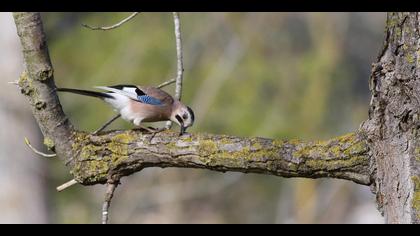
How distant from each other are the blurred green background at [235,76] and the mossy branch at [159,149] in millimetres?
4501

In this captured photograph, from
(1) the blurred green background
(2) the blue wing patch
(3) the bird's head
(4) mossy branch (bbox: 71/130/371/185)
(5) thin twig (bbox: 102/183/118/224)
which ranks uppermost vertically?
(1) the blurred green background

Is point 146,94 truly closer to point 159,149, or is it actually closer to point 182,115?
point 182,115

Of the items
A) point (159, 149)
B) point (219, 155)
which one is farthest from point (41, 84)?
point (219, 155)

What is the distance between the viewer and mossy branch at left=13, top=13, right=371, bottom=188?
275cm

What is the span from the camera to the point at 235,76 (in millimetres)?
8930

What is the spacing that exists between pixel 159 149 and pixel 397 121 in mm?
1020

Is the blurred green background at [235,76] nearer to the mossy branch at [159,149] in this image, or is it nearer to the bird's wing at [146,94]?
the bird's wing at [146,94]

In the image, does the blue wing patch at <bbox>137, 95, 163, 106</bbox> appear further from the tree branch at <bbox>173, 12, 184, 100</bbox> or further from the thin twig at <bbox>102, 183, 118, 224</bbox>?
the thin twig at <bbox>102, 183, 118, 224</bbox>

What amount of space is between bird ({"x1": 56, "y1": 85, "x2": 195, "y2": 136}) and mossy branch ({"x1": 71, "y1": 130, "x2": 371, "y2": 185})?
91cm

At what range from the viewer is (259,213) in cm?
1093

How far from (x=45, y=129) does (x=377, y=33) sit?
812cm

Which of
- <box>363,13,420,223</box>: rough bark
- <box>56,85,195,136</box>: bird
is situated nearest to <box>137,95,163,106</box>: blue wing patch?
<box>56,85,195,136</box>: bird

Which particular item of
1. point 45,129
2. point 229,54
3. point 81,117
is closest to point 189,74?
point 229,54

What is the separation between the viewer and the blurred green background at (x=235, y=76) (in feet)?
27.7
